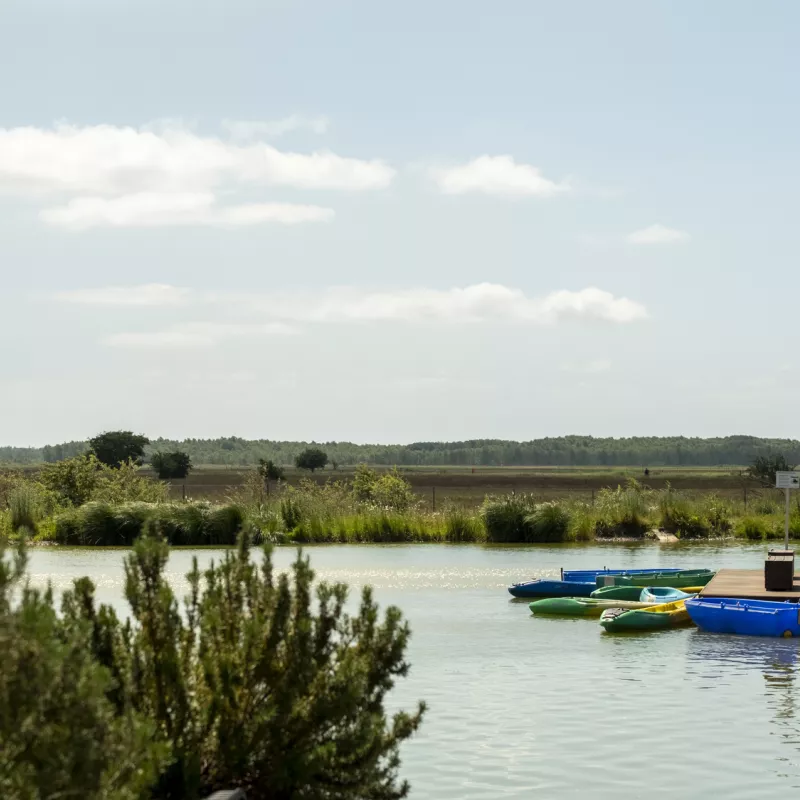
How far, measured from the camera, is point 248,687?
815cm

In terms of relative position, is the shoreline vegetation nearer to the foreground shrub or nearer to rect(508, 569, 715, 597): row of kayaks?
rect(508, 569, 715, 597): row of kayaks

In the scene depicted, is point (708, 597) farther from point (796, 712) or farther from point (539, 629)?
point (796, 712)

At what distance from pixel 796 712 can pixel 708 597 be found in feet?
29.3

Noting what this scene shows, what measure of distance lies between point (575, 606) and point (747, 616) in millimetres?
4126

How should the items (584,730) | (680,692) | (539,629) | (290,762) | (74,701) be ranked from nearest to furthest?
(74,701)
(290,762)
(584,730)
(680,692)
(539,629)

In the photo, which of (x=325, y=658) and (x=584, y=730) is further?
(x=584, y=730)

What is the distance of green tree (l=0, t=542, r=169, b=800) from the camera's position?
5.45 meters

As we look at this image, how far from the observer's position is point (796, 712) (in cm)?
1579

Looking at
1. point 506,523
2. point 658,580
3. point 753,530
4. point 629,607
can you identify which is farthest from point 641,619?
point 753,530

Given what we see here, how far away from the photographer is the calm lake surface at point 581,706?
41.5 feet

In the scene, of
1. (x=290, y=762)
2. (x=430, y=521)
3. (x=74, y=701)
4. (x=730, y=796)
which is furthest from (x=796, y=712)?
(x=430, y=521)

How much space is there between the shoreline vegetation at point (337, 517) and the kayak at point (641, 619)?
18130mm

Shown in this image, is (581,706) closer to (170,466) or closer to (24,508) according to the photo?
→ (24,508)

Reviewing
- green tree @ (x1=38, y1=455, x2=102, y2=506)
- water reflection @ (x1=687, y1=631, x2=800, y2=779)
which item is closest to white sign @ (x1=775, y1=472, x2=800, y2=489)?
water reflection @ (x1=687, y1=631, x2=800, y2=779)
